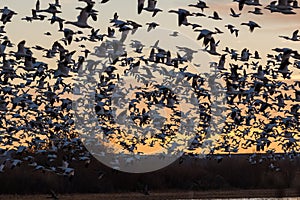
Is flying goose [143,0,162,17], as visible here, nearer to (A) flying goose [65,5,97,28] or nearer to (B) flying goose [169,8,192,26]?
(B) flying goose [169,8,192,26]

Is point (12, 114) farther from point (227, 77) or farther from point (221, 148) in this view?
point (221, 148)

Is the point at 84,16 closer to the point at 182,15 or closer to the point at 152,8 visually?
the point at 152,8

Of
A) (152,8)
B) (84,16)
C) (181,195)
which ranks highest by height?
(152,8)

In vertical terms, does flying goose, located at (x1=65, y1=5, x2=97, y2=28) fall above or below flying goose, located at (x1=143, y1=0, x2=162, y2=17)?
below

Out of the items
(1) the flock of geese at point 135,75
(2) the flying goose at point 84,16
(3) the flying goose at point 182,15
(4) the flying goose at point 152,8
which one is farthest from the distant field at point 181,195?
(3) the flying goose at point 182,15

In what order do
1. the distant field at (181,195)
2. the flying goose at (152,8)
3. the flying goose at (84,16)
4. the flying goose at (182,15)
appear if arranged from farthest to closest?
the distant field at (181,195) < the flying goose at (182,15) < the flying goose at (152,8) < the flying goose at (84,16)

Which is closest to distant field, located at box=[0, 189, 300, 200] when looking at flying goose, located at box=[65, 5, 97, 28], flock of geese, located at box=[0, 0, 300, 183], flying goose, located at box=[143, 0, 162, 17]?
flock of geese, located at box=[0, 0, 300, 183]

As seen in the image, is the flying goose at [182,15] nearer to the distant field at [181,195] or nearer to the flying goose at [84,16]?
the flying goose at [84,16]

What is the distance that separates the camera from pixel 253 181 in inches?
2003

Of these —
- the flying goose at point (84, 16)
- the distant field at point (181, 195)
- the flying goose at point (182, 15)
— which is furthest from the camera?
the distant field at point (181, 195)

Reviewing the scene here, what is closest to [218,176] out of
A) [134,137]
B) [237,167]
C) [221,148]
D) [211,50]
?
[237,167]

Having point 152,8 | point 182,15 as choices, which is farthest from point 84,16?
point 182,15

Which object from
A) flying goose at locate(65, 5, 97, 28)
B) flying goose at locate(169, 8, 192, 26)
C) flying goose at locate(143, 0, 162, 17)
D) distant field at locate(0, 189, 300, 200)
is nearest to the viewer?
flying goose at locate(65, 5, 97, 28)

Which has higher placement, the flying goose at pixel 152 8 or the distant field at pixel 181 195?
the flying goose at pixel 152 8
